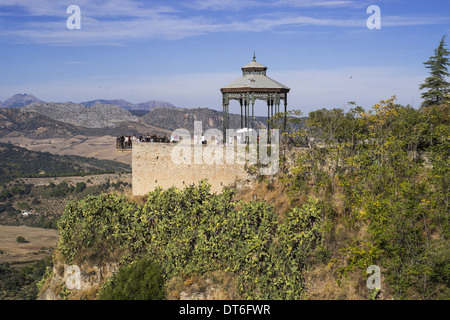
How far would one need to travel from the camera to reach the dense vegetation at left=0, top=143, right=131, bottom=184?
134m

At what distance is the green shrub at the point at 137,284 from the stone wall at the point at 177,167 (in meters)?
6.54

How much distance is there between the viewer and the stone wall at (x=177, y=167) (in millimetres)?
25000

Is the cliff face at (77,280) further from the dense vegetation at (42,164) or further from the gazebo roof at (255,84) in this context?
the dense vegetation at (42,164)

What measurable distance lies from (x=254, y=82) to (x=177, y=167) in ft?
20.7

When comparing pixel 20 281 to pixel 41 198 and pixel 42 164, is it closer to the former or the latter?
pixel 41 198

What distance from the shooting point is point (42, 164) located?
145125mm

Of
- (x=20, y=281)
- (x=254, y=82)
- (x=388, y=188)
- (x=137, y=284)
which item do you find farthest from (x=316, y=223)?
(x=20, y=281)

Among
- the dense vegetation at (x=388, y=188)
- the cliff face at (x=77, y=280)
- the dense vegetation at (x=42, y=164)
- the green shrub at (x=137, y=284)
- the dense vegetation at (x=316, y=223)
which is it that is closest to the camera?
the dense vegetation at (x=388, y=188)

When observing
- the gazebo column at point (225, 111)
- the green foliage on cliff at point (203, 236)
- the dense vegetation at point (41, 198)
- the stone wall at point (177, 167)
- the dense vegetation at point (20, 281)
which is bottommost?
the dense vegetation at point (20, 281)

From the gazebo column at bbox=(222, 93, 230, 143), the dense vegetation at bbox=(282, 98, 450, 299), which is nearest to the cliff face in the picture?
the gazebo column at bbox=(222, 93, 230, 143)

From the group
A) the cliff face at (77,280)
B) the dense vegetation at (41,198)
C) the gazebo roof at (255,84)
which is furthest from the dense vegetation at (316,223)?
the dense vegetation at (41,198)

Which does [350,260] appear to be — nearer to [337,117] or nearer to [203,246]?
[203,246]

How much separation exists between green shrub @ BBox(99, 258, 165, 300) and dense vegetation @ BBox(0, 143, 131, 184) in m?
114

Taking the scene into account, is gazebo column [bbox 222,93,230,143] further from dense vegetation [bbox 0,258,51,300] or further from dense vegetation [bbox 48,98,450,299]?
dense vegetation [bbox 0,258,51,300]
